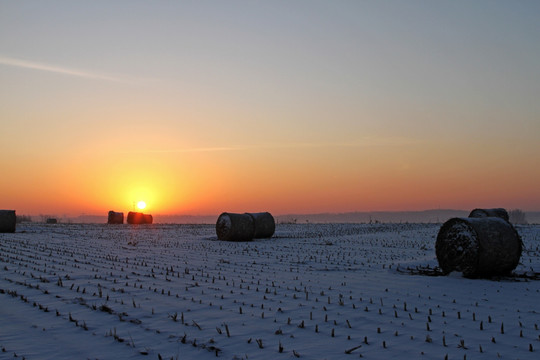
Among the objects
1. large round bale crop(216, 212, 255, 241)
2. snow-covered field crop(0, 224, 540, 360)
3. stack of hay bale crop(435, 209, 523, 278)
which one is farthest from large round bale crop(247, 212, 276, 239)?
stack of hay bale crop(435, 209, 523, 278)

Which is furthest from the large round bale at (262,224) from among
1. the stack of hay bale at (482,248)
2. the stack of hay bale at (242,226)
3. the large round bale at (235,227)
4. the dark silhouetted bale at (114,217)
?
the dark silhouetted bale at (114,217)

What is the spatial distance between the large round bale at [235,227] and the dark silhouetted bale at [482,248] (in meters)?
12.8

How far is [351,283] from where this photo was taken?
995 centimetres

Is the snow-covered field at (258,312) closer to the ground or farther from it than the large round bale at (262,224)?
closer to the ground

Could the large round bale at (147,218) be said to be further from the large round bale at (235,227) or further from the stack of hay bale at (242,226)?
the large round bale at (235,227)

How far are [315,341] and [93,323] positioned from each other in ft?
10.0

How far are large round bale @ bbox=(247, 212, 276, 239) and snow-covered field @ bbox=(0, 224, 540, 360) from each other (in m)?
11.7

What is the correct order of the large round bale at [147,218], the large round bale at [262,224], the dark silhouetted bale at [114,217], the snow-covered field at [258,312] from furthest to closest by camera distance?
the large round bale at [147,218]
the dark silhouetted bale at [114,217]
the large round bale at [262,224]
the snow-covered field at [258,312]

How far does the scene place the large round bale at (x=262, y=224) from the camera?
80.6 ft

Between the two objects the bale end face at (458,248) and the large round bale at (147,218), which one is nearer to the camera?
the bale end face at (458,248)

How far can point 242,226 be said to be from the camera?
2339cm

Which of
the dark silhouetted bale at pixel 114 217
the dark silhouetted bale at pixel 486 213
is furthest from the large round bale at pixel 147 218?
the dark silhouetted bale at pixel 486 213

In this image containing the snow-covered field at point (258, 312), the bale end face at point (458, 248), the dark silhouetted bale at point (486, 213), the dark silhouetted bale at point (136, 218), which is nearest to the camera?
the snow-covered field at point (258, 312)

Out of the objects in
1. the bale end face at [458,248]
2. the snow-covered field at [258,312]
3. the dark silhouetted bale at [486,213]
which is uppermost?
the dark silhouetted bale at [486,213]
